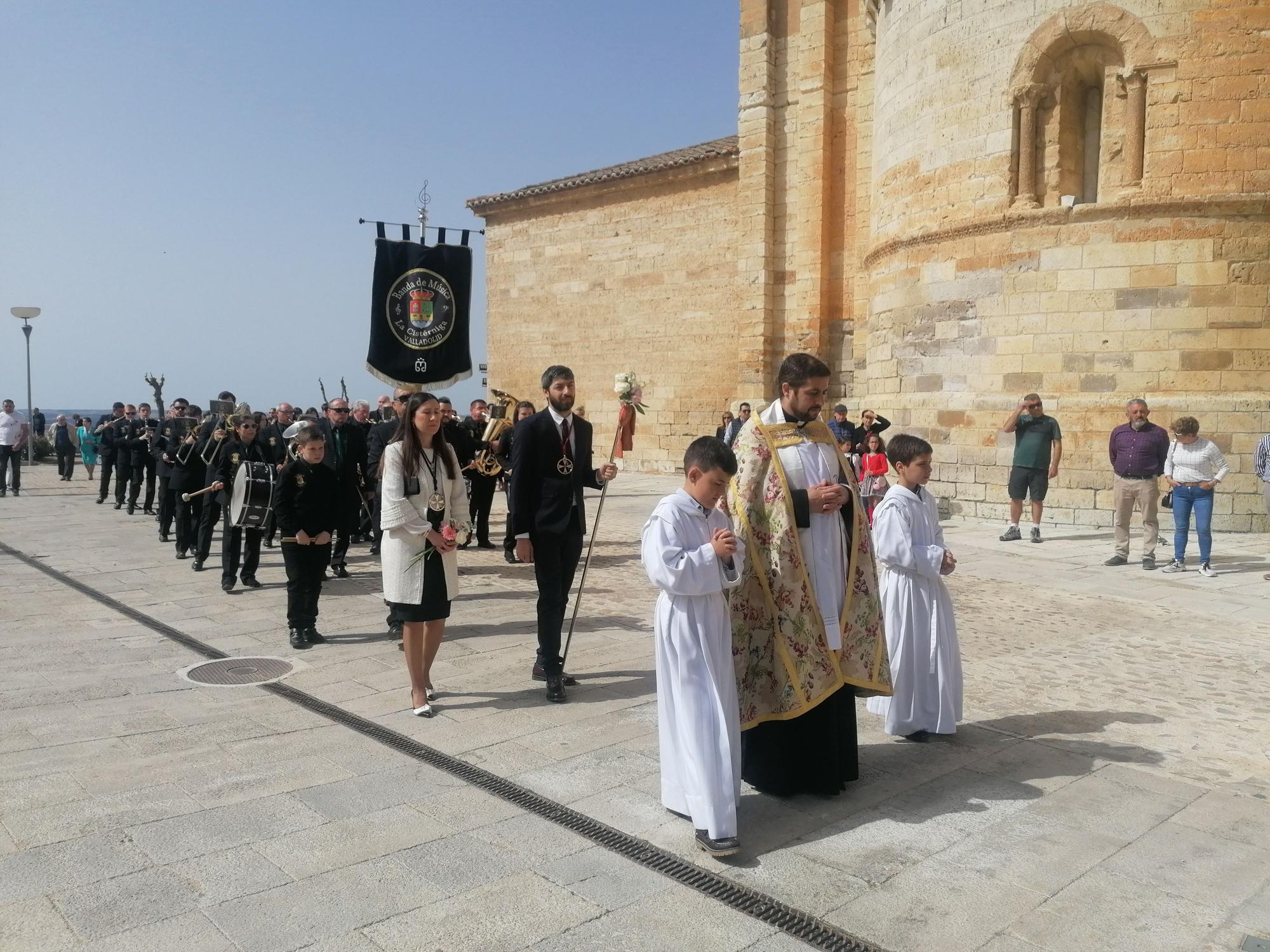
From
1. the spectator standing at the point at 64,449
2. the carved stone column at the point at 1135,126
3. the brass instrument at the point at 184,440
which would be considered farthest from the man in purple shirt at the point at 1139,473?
the spectator standing at the point at 64,449

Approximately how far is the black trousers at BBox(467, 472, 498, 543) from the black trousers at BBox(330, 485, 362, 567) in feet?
4.58

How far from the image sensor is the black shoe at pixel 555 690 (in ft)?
18.8

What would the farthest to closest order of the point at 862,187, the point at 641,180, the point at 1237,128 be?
the point at 641,180
the point at 862,187
the point at 1237,128

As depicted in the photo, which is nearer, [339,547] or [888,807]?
[888,807]

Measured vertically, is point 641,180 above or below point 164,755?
above

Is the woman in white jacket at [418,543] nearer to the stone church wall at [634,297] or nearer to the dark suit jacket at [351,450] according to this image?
the dark suit jacket at [351,450]

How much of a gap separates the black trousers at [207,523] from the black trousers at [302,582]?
3128mm

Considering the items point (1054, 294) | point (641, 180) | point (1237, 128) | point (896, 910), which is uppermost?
point (641, 180)

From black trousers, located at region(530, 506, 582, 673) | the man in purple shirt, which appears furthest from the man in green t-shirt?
black trousers, located at region(530, 506, 582, 673)

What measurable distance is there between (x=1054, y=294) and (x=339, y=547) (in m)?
9.94

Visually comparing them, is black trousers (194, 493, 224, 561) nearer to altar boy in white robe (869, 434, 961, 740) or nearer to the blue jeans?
altar boy in white robe (869, 434, 961, 740)

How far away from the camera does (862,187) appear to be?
63.9 ft

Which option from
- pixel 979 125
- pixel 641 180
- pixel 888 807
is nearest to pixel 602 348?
pixel 641 180

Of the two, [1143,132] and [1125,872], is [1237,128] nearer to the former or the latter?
[1143,132]
